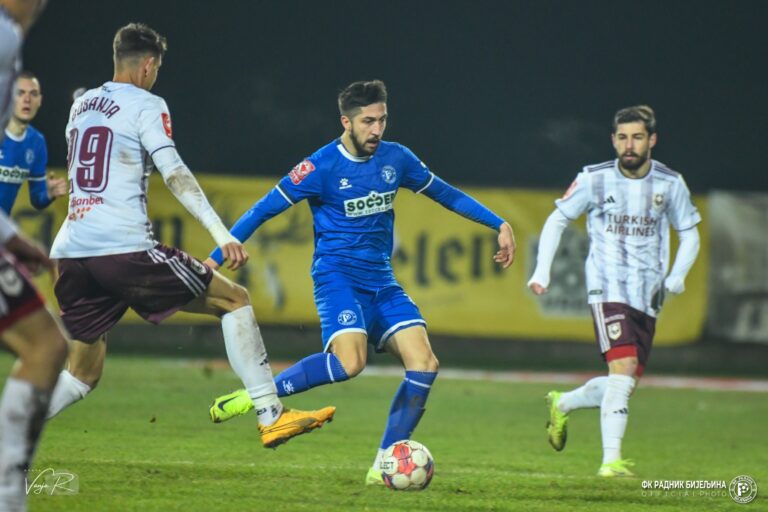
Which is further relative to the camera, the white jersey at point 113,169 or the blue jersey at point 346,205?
the blue jersey at point 346,205

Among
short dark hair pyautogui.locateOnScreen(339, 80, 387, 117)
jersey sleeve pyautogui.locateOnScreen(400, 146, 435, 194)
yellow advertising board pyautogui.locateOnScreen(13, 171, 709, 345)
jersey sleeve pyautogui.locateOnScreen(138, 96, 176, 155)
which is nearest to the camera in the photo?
jersey sleeve pyautogui.locateOnScreen(138, 96, 176, 155)

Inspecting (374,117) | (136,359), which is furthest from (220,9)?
(374,117)

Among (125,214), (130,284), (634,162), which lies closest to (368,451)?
(634,162)

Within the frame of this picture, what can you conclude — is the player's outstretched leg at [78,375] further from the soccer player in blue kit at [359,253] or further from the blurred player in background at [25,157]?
the blurred player in background at [25,157]

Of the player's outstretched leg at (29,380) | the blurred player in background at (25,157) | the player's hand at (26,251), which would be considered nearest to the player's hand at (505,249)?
the player's hand at (26,251)

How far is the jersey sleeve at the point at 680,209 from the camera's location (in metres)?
8.78

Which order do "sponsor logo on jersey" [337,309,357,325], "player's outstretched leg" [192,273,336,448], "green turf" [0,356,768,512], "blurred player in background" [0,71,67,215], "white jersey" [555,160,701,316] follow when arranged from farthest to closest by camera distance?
"blurred player in background" [0,71,67,215]
"white jersey" [555,160,701,316]
"sponsor logo on jersey" [337,309,357,325]
"player's outstretched leg" [192,273,336,448]
"green turf" [0,356,768,512]

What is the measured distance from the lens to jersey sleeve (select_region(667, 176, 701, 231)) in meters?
8.78

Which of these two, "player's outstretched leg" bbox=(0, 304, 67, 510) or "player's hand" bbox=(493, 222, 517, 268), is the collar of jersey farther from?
"player's outstretched leg" bbox=(0, 304, 67, 510)

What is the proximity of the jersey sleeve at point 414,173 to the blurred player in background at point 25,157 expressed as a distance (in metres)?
Answer: 3.05

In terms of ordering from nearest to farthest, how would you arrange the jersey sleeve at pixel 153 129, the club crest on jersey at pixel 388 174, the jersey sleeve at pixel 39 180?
the jersey sleeve at pixel 153 129, the club crest on jersey at pixel 388 174, the jersey sleeve at pixel 39 180

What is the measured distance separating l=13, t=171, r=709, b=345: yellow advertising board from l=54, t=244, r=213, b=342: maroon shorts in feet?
30.3

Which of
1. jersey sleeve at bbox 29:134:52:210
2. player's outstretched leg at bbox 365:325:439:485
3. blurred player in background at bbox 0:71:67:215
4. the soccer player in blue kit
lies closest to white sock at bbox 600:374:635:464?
the soccer player in blue kit

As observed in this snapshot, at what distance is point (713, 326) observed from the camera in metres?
15.6
